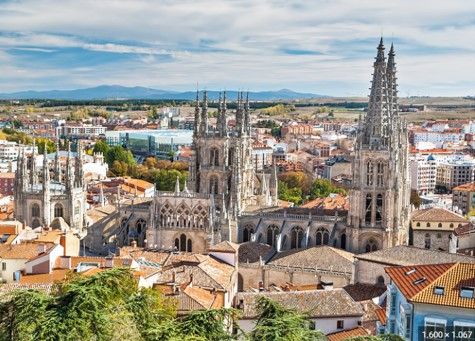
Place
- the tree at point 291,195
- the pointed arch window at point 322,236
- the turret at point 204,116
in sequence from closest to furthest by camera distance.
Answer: the pointed arch window at point 322,236 → the turret at point 204,116 → the tree at point 291,195

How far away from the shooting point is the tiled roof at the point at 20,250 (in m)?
55.5

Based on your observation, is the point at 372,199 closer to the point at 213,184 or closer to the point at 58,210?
the point at 213,184

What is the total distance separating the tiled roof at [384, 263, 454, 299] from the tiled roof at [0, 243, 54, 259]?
2985 centimetres

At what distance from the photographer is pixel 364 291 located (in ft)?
168

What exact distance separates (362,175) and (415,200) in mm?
49832

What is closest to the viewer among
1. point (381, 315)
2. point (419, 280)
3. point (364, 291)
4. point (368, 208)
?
point (419, 280)

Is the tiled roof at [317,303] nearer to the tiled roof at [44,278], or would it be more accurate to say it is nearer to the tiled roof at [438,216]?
the tiled roof at [44,278]

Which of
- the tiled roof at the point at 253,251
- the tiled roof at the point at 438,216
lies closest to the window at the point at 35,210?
the tiled roof at the point at 253,251

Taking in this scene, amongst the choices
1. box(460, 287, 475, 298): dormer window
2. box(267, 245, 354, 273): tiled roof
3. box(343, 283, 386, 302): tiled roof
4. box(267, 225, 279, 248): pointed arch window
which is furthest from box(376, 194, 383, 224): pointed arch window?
box(460, 287, 475, 298): dormer window

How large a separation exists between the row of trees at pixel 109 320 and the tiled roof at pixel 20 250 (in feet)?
77.8

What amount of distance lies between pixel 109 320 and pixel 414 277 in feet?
46.9

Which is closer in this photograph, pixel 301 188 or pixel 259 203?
pixel 259 203

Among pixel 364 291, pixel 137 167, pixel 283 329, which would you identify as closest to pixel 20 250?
pixel 364 291

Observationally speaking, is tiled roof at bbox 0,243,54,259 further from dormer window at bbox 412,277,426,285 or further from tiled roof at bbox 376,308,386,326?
dormer window at bbox 412,277,426,285
